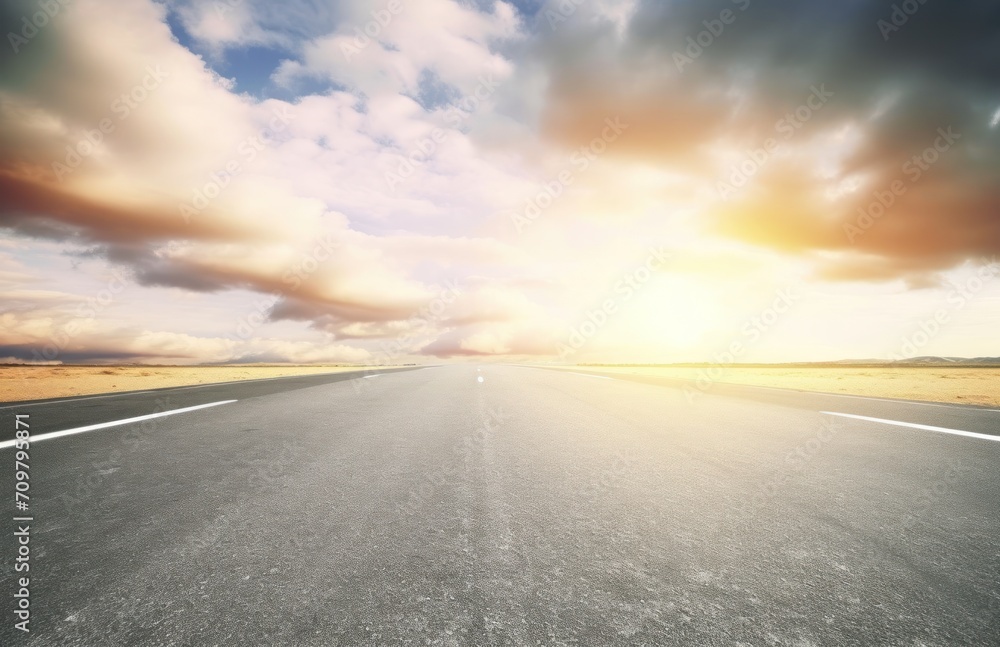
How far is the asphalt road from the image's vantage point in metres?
1.60

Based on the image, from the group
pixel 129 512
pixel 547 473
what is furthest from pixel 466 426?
pixel 129 512

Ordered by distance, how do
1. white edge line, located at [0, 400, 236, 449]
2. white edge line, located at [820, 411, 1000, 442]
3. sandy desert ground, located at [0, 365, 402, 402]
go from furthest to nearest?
sandy desert ground, located at [0, 365, 402, 402] < white edge line, located at [820, 411, 1000, 442] < white edge line, located at [0, 400, 236, 449]

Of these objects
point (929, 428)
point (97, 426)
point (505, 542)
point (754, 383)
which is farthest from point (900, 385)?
point (97, 426)

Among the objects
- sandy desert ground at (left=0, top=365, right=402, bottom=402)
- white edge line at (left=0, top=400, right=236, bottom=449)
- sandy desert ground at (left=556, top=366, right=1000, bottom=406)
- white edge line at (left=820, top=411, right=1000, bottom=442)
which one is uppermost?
white edge line at (left=0, top=400, right=236, bottom=449)

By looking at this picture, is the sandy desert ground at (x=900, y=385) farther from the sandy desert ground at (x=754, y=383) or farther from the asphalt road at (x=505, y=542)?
the asphalt road at (x=505, y=542)

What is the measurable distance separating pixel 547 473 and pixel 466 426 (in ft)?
8.42

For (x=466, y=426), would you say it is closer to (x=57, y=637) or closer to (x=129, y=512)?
(x=129, y=512)

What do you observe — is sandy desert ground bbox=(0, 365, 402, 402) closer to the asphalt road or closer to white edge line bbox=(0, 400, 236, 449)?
white edge line bbox=(0, 400, 236, 449)

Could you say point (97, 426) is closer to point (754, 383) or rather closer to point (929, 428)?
point (929, 428)

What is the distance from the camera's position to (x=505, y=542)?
234 cm

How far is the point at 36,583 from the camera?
185 cm

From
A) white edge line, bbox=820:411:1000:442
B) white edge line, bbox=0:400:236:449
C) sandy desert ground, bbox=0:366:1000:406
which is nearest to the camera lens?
white edge line, bbox=0:400:236:449

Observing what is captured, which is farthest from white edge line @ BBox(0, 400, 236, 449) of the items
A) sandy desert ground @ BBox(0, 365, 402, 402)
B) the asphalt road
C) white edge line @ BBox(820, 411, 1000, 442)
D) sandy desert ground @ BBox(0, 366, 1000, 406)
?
white edge line @ BBox(820, 411, 1000, 442)

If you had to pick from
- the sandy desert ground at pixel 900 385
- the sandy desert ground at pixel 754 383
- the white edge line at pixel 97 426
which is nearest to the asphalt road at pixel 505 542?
the white edge line at pixel 97 426
